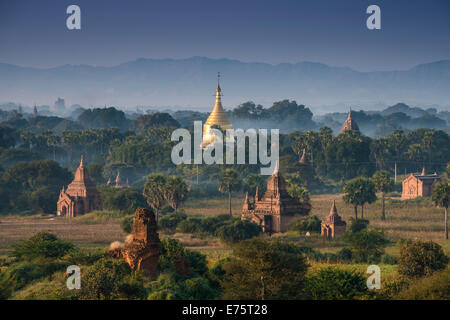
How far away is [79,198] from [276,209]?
73.9 feet

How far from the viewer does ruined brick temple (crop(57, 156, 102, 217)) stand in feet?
227

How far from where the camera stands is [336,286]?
29.2m

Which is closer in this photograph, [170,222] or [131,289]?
[131,289]

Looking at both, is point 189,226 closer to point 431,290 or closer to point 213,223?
point 213,223

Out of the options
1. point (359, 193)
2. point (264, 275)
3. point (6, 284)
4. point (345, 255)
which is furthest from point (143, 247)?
point (359, 193)

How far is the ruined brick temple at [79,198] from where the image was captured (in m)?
69.2

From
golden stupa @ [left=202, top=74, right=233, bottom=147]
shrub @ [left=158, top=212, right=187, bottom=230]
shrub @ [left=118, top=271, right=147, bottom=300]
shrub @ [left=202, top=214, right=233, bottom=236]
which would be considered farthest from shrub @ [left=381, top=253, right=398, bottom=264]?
golden stupa @ [left=202, top=74, right=233, bottom=147]

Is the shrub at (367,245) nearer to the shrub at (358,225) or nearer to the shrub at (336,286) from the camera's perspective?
the shrub at (358,225)

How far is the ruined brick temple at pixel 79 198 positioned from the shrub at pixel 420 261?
4028 centimetres

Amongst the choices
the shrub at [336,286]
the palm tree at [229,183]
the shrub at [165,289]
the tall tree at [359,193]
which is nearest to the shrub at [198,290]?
the shrub at [165,289]

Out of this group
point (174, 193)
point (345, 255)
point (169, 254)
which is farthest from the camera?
point (174, 193)

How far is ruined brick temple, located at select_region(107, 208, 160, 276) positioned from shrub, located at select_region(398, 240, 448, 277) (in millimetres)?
13361

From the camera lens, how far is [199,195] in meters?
82.6

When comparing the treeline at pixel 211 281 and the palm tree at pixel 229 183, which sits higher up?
the palm tree at pixel 229 183
